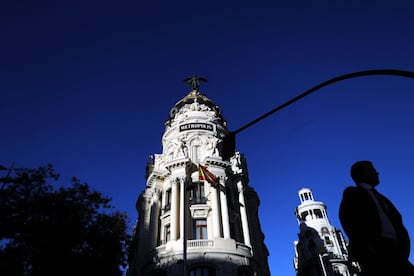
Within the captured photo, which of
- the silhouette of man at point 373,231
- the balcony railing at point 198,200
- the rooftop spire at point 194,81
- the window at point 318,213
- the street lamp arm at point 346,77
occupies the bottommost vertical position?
the silhouette of man at point 373,231

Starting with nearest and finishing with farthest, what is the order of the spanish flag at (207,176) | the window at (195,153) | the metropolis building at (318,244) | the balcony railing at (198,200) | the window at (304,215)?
the spanish flag at (207,176), the balcony railing at (198,200), the window at (195,153), the metropolis building at (318,244), the window at (304,215)

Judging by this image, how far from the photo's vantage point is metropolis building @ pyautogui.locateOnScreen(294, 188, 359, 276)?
50.2m

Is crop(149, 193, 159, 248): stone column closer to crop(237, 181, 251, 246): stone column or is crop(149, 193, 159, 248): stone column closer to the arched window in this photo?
the arched window

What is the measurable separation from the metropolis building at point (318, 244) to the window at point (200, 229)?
29.4 m

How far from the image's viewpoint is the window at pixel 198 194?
3025cm

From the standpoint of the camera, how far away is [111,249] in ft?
66.0

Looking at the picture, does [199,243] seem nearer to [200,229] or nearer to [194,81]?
[200,229]

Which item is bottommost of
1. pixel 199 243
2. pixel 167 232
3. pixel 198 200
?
pixel 199 243

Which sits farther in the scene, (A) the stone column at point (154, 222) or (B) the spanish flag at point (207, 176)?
(A) the stone column at point (154, 222)

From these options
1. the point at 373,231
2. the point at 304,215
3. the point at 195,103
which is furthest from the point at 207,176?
the point at 304,215

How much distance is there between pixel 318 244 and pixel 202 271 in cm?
3916

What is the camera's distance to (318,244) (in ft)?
179

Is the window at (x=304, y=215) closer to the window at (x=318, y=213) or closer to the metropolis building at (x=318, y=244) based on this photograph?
the metropolis building at (x=318, y=244)

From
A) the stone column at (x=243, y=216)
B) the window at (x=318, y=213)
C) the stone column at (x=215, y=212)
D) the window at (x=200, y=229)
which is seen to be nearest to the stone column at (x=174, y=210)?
the window at (x=200, y=229)
